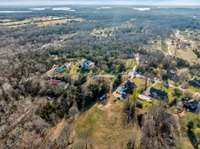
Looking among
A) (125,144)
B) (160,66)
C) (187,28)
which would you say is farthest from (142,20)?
(125,144)

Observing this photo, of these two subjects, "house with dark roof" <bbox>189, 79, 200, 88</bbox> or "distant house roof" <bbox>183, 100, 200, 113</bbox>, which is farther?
"house with dark roof" <bbox>189, 79, 200, 88</bbox>

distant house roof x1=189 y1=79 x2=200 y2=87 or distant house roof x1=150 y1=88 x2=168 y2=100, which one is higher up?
distant house roof x1=150 y1=88 x2=168 y2=100

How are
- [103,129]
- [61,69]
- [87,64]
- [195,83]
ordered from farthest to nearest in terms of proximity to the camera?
1. [87,64]
2. [61,69]
3. [195,83]
4. [103,129]

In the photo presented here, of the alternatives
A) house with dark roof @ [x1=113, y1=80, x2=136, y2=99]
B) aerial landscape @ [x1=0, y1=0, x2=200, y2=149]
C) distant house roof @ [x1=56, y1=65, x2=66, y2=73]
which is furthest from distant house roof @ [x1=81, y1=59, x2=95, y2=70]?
house with dark roof @ [x1=113, y1=80, x2=136, y2=99]

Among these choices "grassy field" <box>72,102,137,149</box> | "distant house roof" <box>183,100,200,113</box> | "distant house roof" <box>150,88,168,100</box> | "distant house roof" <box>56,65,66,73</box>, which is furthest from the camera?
"distant house roof" <box>56,65,66,73</box>

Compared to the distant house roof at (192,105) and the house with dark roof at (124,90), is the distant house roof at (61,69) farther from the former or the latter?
the distant house roof at (192,105)

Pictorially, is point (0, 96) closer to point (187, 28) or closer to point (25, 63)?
point (25, 63)

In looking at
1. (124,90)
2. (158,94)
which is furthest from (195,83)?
(124,90)

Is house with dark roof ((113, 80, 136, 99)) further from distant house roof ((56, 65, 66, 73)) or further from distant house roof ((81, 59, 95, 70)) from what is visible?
distant house roof ((56, 65, 66, 73))

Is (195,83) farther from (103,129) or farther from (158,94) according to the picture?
(103,129)
